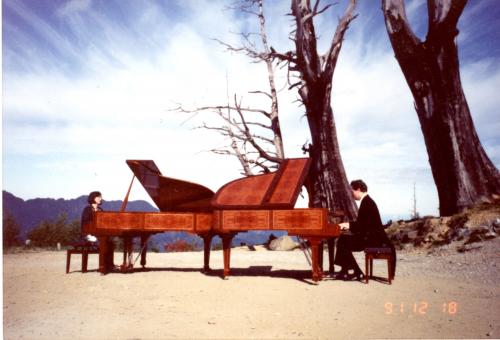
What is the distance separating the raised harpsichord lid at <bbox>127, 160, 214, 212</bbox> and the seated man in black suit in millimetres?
2539

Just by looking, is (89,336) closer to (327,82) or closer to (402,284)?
(402,284)

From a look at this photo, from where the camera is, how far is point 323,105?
1281cm

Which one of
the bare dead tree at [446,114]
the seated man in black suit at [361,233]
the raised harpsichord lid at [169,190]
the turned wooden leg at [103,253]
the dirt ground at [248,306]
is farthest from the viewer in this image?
the bare dead tree at [446,114]

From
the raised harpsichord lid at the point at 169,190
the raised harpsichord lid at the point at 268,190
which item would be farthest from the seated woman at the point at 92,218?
the raised harpsichord lid at the point at 268,190

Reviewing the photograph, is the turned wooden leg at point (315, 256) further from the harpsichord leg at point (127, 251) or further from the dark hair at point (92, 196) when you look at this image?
the dark hair at point (92, 196)

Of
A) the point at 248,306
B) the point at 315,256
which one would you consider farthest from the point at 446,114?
the point at 248,306

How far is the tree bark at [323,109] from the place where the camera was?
41.0 ft

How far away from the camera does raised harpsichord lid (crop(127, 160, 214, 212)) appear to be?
22.7 ft

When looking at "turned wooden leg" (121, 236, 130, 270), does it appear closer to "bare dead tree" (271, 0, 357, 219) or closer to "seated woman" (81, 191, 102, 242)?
"seated woman" (81, 191, 102, 242)

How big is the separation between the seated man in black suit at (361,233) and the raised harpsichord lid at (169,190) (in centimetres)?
254

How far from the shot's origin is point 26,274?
698cm

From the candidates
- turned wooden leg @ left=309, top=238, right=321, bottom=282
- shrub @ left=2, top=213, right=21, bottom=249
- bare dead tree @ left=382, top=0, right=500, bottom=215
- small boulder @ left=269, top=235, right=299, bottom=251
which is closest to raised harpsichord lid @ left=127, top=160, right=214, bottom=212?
turned wooden leg @ left=309, top=238, right=321, bottom=282

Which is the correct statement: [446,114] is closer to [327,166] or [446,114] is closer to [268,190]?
[327,166]
